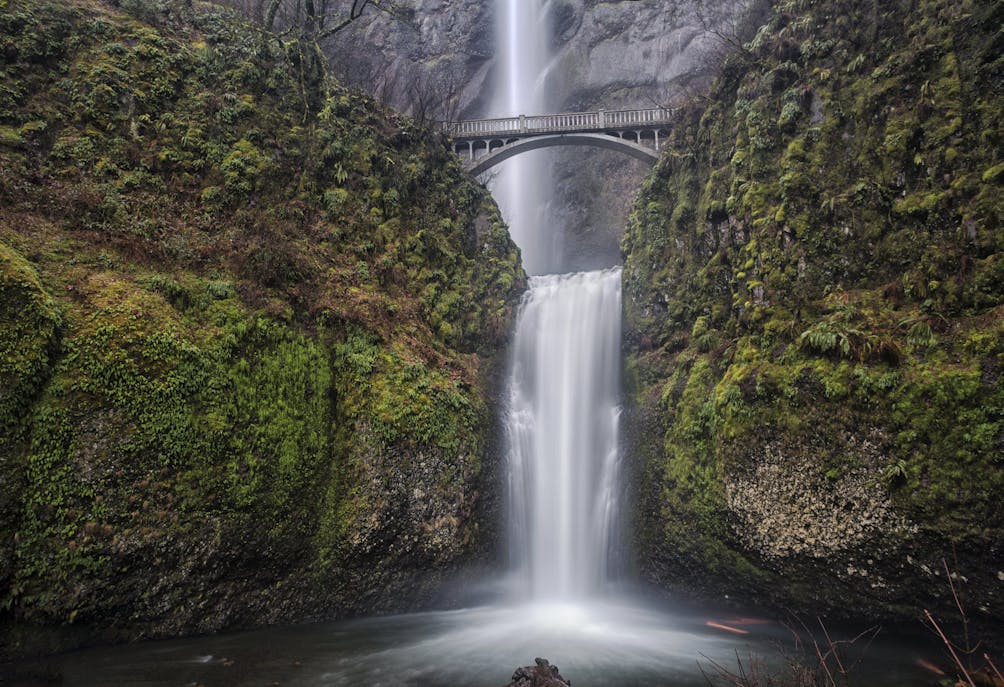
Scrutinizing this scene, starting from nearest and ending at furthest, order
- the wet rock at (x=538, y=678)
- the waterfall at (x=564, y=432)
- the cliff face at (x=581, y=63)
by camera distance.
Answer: the wet rock at (x=538, y=678), the waterfall at (x=564, y=432), the cliff face at (x=581, y=63)

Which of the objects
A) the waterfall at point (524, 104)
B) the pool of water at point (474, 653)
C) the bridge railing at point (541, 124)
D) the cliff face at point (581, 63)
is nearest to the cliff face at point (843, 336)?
the pool of water at point (474, 653)

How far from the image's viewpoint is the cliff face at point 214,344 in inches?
311

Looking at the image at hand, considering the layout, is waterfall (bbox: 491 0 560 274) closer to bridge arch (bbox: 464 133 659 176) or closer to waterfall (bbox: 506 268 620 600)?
bridge arch (bbox: 464 133 659 176)

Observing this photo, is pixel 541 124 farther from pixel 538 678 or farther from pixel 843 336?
pixel 538 678

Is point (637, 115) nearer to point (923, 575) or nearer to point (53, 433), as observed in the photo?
point (923, 575)

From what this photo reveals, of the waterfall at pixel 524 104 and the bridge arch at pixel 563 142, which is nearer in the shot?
the bridge arch at pixel 563 142

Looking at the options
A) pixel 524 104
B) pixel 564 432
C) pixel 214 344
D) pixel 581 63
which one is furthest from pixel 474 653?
pixel 581 63

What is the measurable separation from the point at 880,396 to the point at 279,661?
10.5 m

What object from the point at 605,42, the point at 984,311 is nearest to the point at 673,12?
the point at 605,42

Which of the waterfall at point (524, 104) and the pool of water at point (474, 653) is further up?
the waterfall at point (524, 104)

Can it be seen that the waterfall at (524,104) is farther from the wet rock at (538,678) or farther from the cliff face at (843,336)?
the wet rock at (538,678)

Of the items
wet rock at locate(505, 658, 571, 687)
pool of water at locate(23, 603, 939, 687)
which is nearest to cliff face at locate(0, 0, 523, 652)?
pool of water at locate(23, 603, 939, 687)

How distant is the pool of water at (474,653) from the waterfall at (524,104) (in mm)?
25532

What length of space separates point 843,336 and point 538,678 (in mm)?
7664
